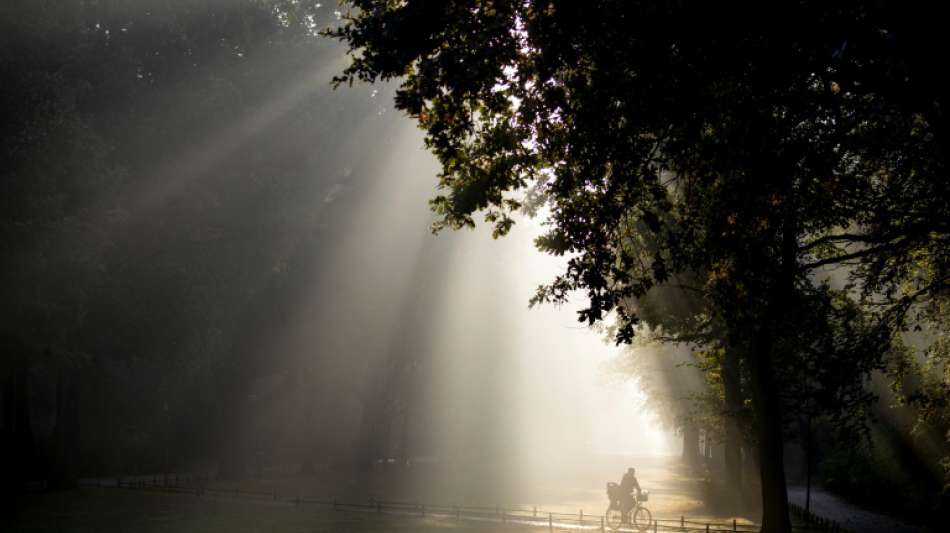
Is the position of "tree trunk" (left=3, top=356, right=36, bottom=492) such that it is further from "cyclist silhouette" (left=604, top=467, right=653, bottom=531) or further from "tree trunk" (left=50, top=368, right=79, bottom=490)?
"cyclist silhouette" (left=604, top=467, right=653, bottom=531)

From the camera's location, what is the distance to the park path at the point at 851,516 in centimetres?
2914

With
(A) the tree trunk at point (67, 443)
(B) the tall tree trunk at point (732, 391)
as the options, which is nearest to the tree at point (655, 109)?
(B) the tall tree trunk at point (732, 391)

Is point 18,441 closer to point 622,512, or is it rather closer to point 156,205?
point 156,205

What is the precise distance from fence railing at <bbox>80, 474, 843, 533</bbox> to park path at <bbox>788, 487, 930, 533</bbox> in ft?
6.89

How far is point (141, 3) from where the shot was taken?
3116 centimetres

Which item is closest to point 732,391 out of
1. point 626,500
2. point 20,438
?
point 626,500

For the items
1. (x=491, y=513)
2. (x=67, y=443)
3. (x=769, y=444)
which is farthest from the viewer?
(x=67, y=443)

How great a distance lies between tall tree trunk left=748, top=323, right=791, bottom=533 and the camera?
813 inches

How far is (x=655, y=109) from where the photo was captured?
10.6 metres

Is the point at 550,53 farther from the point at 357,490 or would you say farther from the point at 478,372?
the point at 478,372

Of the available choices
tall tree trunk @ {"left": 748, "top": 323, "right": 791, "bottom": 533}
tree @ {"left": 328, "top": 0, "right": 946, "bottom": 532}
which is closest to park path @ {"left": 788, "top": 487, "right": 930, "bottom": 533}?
tall tree trunk @ {"left": 748, "top": 323, "right": 791, "bottom": 533}

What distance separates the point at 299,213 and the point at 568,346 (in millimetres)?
71865

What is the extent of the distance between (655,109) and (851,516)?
93.3 ft

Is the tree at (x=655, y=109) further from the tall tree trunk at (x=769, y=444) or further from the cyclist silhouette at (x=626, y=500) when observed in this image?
the cyclist silhouette at (x=626, y=500)
